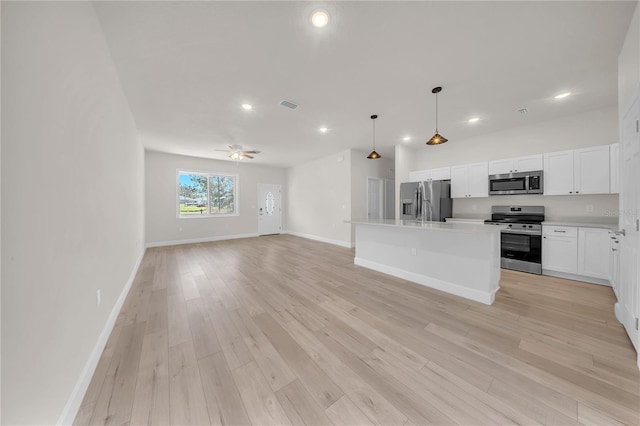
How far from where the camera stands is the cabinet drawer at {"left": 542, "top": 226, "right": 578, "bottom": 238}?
3.44 metres

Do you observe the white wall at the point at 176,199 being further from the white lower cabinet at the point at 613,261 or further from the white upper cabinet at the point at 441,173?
the white lower cabinet at the point at 613,261

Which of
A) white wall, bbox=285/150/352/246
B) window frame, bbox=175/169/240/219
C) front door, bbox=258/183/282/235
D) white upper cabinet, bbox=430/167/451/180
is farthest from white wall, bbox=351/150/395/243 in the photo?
window frame, bbox=175/169/240/219

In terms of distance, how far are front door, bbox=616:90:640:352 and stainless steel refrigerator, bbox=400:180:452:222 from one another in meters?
2.79

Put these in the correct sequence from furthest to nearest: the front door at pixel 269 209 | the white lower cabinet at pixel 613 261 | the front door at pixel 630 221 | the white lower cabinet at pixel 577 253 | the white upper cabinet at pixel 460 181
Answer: the front door at pixel 269 209, the white upper cabinet at pixel 460 181, the white lower cabinet at pixel 577 253, the white lower cabinet at pixel 613 261, the front door at pixel 630 221

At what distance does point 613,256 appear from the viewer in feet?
9.85

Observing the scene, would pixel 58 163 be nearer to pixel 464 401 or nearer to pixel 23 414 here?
pixel 23 414

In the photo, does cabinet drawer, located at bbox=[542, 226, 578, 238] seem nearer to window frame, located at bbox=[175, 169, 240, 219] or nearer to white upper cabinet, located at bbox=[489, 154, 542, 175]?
white upper cabinet, located at bbox=[489, 154, 542, 175]

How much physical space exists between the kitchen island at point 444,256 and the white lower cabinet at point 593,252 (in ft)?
5.03

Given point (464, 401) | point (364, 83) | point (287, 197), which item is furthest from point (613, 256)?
point (287, 197)

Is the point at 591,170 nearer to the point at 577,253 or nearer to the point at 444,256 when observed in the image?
the point at 577,253

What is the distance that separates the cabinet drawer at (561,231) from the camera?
3443 mm

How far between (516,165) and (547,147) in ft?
1.99

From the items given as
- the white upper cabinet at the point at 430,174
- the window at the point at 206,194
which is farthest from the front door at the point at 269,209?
the white upper cabinet at the point at 430,174

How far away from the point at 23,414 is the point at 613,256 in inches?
224
